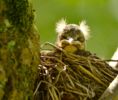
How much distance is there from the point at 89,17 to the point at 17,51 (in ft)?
10.8

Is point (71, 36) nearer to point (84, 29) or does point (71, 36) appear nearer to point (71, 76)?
point (84, 29)

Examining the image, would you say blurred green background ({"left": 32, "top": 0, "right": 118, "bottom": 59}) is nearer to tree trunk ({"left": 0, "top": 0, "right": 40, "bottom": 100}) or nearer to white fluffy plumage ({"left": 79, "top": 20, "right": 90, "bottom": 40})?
white fluffy plumage ({"left": 79, "top": 20, "right": 90, "bottom": 40})

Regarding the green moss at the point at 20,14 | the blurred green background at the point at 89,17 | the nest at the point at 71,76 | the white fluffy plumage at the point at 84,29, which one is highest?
the blurred green background at the point at 89,17

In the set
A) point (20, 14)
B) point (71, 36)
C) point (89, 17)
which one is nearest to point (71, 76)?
point (20, 14)

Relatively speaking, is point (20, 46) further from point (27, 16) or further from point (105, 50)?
point (105, 50)

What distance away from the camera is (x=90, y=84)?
437 centimetres

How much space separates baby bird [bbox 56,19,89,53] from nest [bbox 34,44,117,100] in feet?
1.62

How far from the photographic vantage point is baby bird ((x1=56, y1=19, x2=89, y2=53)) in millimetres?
5297

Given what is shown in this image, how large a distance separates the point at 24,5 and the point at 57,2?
119 inches

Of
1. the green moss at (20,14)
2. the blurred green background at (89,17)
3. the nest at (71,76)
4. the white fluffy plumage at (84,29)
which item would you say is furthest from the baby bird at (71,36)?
the green moss at (20,14)

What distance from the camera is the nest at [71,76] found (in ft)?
13.5

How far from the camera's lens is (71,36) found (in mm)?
5836

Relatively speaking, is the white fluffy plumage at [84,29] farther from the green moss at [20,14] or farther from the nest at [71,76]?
the green moss at [20,14]

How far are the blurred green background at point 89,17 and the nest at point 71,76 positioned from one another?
2031 mm
